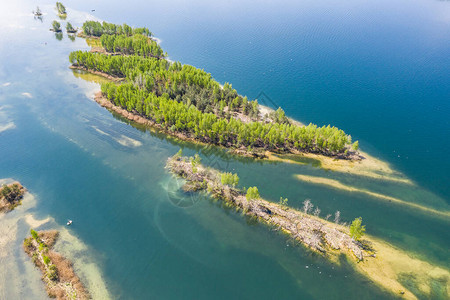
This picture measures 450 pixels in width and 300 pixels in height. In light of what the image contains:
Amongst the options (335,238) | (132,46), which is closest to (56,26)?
(132,46)

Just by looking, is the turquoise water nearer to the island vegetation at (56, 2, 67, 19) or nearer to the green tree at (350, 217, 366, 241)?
the green tree at (350, 217, 366, 241)

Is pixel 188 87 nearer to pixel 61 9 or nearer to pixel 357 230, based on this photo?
pixel 357 230

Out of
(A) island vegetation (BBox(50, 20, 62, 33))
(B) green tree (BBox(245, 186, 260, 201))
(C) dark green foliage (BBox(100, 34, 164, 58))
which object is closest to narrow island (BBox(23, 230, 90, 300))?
(B) green tree (BBox(245, 186, 260, 201))

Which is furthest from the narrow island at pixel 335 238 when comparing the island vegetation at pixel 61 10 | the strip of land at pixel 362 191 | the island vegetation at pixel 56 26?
the island vegetation at pixel 61 10

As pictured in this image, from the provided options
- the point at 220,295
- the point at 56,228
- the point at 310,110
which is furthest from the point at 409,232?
the point at 56,228

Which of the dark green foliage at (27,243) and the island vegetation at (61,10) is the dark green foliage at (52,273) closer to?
the dark green foliage at (27,243)

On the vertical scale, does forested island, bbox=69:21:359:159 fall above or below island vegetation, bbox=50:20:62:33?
below
